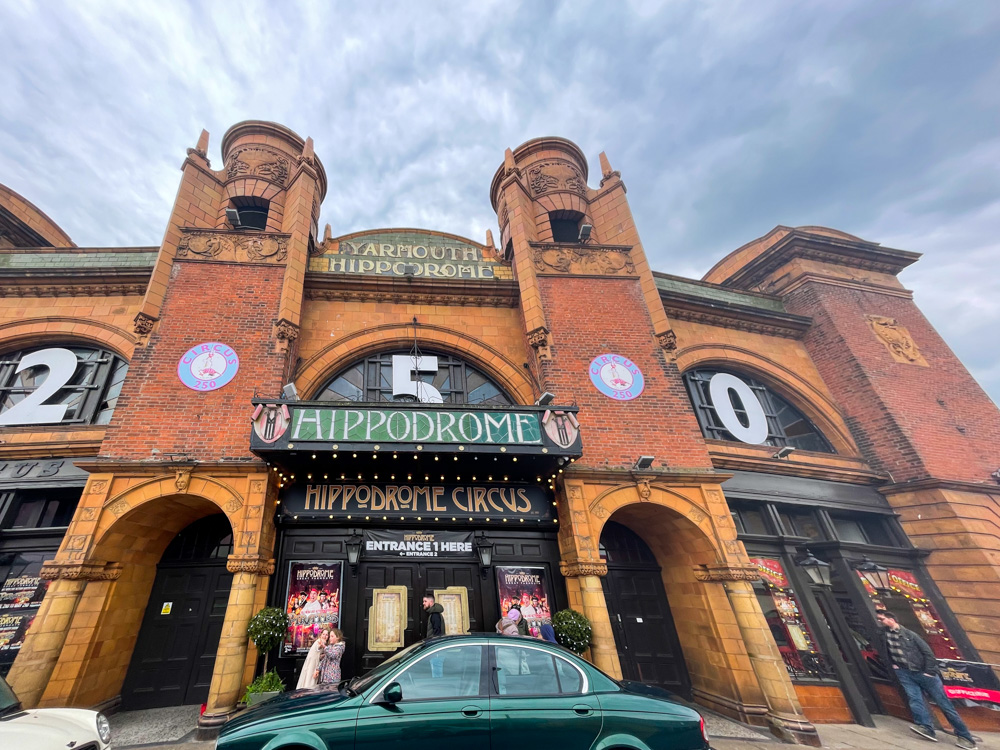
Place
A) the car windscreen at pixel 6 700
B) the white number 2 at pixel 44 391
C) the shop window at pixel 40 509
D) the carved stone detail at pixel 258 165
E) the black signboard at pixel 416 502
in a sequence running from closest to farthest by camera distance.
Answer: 1. the car windscreen at pixel 6 700
2. the black signboard at pixel 416 502
3. the shop window at pixel 40 509
4. the white number 2 at pixel 44 391
5. the carved stone detail at pixel 258 165

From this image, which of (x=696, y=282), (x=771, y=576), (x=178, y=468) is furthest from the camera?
(x=696, y=282)

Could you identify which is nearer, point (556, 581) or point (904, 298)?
point (556, 581)

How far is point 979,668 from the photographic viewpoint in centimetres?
818

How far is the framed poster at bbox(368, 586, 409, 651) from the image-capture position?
8.09 meters

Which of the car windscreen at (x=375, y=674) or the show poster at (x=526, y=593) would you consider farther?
the show poster at (x=526, y=593)

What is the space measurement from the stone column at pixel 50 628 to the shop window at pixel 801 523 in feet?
50.0

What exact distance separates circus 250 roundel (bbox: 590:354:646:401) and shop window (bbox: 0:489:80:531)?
1228 centimetres

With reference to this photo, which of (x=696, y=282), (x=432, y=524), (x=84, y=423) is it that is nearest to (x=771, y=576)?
(x=432, y=524)

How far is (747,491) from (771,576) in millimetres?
1981

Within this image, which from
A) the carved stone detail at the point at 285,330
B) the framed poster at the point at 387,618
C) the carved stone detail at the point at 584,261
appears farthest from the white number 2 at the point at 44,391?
the carved stone detail at the point at 584,261

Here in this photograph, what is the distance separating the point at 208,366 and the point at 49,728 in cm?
678

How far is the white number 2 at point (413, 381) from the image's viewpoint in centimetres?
1053

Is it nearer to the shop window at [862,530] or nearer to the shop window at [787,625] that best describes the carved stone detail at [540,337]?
the shop window at [787,625]

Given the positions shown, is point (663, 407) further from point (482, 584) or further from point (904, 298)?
point (904, 298)
